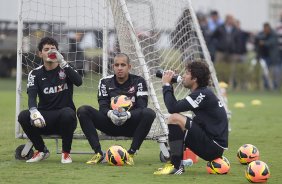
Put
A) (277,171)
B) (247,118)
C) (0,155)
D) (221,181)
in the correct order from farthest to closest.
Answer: (247,118), (0,155), (277,171), (221,181)

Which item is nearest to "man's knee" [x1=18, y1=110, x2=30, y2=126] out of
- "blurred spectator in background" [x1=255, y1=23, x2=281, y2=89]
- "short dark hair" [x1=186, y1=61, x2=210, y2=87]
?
"short dark hair" [x1=186, y1=61, x2=210, y2=87]

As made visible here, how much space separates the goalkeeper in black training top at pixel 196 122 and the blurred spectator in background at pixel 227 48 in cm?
1778

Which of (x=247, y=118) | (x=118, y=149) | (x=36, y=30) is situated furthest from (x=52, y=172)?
(x=247, y=118)

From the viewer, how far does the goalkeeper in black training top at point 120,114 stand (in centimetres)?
1086

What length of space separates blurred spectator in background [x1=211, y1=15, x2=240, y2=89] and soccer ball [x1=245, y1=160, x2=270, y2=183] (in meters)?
18.6

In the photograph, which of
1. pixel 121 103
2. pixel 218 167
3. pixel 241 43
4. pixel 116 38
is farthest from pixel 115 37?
pixel 241 43

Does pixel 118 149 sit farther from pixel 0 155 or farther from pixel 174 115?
pixel 0 155

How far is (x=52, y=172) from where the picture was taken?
10.0 meters

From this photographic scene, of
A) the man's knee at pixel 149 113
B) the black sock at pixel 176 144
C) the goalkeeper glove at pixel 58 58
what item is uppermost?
the goalkeeper glove at pixel 58 58

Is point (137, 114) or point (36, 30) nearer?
point (137, 114)

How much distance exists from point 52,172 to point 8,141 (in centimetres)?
365

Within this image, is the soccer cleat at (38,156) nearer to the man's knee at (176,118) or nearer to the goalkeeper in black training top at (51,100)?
the goalkeeper in black training top at (51,100)

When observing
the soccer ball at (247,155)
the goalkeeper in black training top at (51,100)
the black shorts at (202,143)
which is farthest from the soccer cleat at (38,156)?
the soccer ball at (247,155)

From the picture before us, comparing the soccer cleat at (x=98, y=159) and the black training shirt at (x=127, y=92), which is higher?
the black training shirt at (x=127, y=92)
